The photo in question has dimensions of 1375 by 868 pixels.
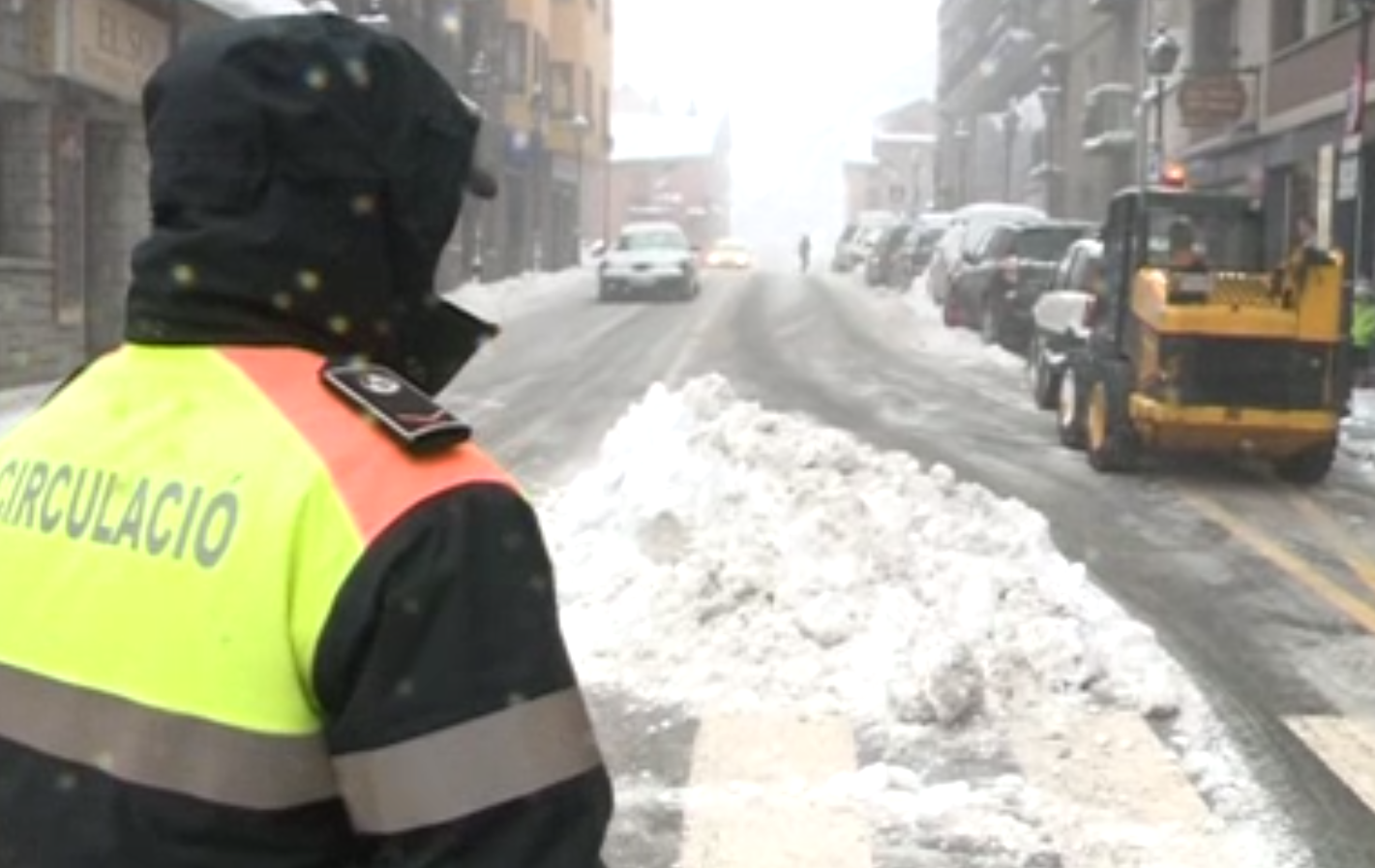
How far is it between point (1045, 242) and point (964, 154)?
53.6 m

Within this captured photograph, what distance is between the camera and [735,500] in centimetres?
990

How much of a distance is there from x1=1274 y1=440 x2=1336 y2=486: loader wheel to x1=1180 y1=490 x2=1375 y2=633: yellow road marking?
43.5 inches

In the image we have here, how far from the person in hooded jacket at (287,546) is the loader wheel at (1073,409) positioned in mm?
14687

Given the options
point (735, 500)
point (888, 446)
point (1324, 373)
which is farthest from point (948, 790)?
point (888, 446)

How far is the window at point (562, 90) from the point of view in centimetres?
6281

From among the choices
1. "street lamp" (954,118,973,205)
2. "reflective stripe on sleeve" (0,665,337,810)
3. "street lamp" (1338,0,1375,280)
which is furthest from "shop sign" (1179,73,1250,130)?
"street lamp" (954,118,973,205)

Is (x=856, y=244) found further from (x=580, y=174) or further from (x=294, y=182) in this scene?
(x=294, y=182)

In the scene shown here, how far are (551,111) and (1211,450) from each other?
4905cm

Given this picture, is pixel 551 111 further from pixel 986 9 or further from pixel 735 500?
pixel 735 500

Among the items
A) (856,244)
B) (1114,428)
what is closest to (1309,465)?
(1114,428)

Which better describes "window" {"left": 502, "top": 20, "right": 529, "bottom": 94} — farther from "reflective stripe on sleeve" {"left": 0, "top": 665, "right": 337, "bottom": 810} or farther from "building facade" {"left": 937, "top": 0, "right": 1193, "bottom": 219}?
"reflective stripe on sleeve" {"left": 0, "top": 665, "right": 337, "bottom": 810}

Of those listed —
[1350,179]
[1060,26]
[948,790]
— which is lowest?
[948,790]

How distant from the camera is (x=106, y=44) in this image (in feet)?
68.0

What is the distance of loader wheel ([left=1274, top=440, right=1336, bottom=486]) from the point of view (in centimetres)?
1471
